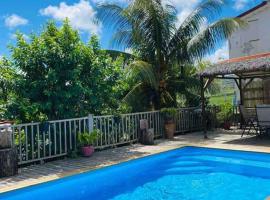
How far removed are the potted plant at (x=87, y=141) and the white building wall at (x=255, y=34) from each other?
1328cm

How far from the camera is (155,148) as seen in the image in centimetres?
1112

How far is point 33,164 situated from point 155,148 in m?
3.84

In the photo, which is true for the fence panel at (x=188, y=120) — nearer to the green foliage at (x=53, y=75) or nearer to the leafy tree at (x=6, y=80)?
the green foliage at (x=53, y=75)

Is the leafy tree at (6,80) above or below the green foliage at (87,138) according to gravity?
above

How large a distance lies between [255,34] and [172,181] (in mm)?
14617

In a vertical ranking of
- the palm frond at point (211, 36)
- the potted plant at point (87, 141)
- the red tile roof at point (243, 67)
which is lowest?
the potted plant at point (87, 141)

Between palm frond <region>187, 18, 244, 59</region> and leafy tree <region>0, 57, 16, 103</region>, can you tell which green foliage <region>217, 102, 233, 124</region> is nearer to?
palm frond <region>187, 18, 244, 59</region>

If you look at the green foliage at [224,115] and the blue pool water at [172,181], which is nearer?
A: the blue pool water at [172,181]

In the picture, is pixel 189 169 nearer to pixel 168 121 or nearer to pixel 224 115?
pixel 168 121

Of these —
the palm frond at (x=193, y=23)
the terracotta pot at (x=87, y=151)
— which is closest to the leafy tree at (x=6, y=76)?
the terracotta pot at (x=87, y=151)

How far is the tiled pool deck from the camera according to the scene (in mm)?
7724

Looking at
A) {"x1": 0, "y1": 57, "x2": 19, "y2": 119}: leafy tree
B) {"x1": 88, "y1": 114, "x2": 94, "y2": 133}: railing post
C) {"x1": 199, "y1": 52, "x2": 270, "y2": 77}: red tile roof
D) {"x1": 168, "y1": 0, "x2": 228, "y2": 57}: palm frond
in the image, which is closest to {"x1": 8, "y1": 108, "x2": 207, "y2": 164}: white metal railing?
{"x1": 88, "y1": 114, "x2": 94, "y2": 133}: railing post

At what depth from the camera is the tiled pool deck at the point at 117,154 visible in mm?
7724

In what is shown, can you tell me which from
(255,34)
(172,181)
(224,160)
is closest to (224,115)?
(224,160)
